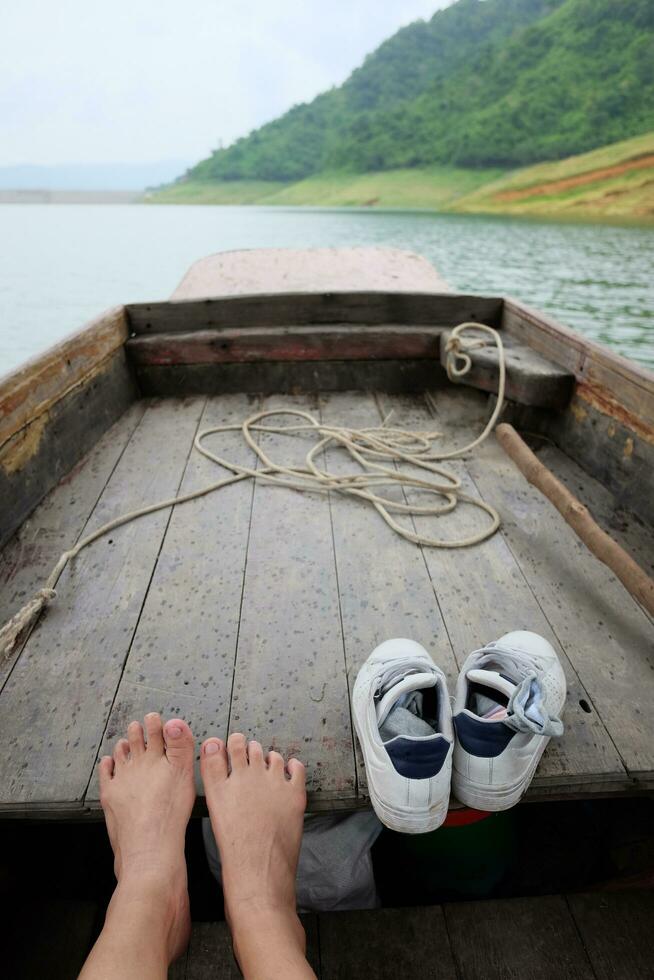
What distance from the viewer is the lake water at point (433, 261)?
12.5 m

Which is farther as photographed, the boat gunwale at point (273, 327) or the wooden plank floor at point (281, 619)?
the boat gunwale at point (273, 327)

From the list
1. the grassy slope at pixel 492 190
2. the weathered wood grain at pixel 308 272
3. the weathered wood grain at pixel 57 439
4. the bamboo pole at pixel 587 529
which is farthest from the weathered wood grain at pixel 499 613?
the grassy slope at pixel 492 190

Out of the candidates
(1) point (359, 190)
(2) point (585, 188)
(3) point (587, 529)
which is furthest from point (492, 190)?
(3) point (587, 529)

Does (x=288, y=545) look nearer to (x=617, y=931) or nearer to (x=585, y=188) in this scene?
(x=617, y=931)

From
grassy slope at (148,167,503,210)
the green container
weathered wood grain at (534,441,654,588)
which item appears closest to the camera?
the green container

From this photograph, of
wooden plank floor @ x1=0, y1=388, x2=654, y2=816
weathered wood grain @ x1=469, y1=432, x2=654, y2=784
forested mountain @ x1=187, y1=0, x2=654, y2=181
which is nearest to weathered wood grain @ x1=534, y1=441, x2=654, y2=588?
wooden plank floor @ x1=0, y1=388, x2=654, y2=816

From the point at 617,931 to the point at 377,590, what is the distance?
74 centimetres

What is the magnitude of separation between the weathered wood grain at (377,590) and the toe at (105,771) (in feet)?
1.34

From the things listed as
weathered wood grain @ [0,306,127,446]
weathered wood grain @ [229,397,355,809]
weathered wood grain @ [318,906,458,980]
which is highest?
weathered wood grain @ [0,306,127,446]

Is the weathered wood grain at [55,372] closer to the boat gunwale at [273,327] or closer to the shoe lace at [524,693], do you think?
the boat gunwale at [273,327]

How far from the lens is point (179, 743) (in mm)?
902

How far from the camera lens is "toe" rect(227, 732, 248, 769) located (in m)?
0.88

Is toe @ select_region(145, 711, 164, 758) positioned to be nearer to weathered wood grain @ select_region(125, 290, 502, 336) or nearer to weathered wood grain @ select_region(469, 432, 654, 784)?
weathered wood grain @ select_region(469, 432, 654, 784)

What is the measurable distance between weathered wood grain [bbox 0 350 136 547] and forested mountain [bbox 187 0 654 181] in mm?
52081
